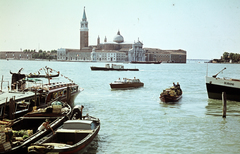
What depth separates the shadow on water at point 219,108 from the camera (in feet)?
63.0

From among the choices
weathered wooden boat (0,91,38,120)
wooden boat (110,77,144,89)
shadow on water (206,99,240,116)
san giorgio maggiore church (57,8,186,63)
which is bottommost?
shadow on water (206,99,240,116)

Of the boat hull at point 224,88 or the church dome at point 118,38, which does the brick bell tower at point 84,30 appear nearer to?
the church dome at point 118,38

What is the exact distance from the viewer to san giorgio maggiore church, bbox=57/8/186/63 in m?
159

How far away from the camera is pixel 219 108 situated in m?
21.1

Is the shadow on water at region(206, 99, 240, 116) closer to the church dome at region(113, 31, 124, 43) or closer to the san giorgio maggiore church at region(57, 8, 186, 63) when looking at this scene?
the san giorgio maggiore church at region(57, 8, 186, 63)

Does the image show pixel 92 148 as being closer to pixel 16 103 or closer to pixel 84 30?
pixel 16 103

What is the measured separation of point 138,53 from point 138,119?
144 m

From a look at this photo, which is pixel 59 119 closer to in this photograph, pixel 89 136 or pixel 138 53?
pixel 89 136

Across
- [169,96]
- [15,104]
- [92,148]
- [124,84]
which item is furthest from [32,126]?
[124,84]

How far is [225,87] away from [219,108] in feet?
9.38

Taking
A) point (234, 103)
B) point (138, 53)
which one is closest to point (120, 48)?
point (138, 53)

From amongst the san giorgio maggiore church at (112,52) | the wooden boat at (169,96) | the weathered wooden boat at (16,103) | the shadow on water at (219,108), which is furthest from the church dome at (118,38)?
the weathered wooden boat at (16,103)

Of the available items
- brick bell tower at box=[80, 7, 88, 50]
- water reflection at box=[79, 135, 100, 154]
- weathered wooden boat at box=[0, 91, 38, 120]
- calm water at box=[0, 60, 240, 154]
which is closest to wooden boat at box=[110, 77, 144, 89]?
calm water at box=[0, 60, 240, 154]

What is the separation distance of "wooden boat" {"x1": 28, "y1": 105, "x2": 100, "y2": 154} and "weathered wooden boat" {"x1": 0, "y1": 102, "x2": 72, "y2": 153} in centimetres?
23
